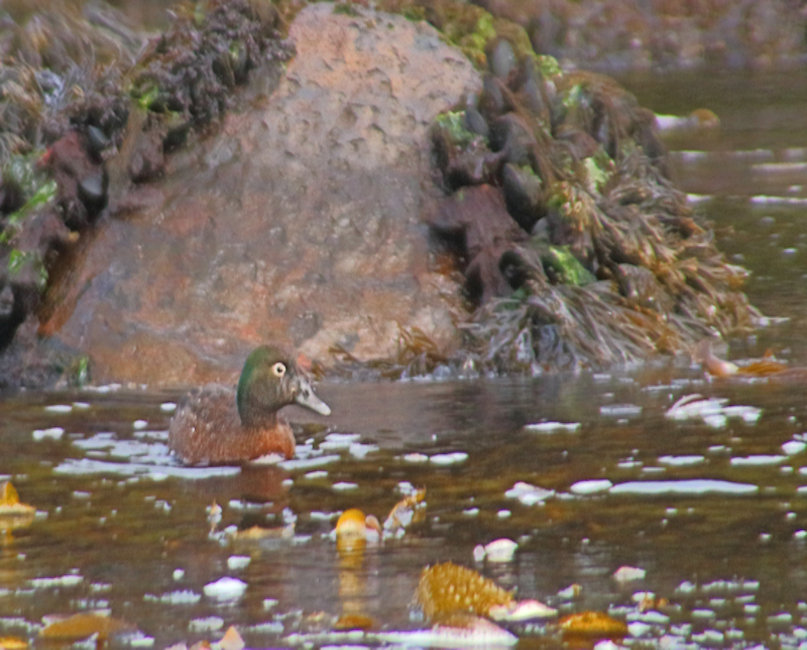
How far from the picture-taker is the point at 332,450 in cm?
832

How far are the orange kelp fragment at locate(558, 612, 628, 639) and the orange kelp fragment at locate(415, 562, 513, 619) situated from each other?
288mm

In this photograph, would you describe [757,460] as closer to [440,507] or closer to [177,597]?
[440,507]

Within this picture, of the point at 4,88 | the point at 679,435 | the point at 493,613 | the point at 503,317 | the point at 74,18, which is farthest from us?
the point at 74,18

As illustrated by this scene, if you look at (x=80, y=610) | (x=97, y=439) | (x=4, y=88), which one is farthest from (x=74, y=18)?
(x=80, y=610)

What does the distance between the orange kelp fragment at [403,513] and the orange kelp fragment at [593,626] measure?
144cm

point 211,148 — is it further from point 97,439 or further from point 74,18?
point 74,18

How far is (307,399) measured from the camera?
848cm

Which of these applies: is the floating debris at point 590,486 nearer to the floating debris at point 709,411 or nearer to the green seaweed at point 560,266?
the floating debris at point 709,411

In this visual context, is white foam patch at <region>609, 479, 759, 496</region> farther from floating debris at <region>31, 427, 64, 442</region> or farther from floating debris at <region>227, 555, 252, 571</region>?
floating debris at <region>31, 427, 64, 442</region>

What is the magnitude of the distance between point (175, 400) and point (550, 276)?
2.62 metres

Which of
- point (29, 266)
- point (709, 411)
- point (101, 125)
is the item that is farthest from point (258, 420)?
point (101, 125)

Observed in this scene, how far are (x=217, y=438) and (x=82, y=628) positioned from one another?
277 cm

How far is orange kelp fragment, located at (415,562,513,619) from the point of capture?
5.62m

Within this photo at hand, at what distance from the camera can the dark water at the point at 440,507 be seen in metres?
5.66
